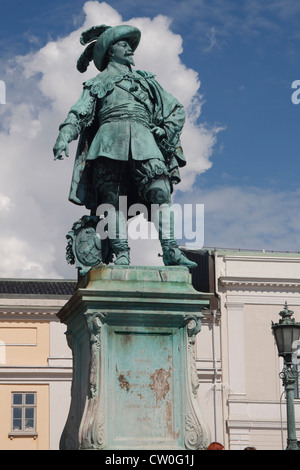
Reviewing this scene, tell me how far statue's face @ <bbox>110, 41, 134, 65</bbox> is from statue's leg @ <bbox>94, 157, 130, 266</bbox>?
4.33 ft

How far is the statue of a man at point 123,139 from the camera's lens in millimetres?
10234

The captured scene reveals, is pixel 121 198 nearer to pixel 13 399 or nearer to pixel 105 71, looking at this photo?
pixel 105 71

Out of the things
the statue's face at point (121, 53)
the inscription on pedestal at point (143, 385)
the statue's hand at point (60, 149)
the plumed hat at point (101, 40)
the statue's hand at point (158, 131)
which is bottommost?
the inscription on pedestal at point (143, 385)

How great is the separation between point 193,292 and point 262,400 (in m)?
31.5

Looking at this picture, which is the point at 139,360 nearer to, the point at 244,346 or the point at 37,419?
the point at 37,419

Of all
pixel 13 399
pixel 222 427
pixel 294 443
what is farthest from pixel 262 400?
pixel 294 443

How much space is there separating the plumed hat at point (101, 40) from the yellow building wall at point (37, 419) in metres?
28.3

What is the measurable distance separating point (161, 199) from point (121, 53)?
6.11 feet

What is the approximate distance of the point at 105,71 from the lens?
10828 mm

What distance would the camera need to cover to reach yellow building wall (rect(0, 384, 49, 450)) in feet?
124

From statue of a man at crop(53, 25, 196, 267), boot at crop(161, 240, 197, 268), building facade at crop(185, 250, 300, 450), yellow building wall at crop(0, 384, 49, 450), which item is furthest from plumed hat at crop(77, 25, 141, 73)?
building facade at crop(185, 250, 300, 450)

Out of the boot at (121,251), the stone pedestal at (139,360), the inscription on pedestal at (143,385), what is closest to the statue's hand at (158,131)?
the boot at (121,251)

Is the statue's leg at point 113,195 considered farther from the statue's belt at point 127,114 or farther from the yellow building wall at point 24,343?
the yellow building wall at point 24,343

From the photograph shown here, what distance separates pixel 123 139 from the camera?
1025cm
